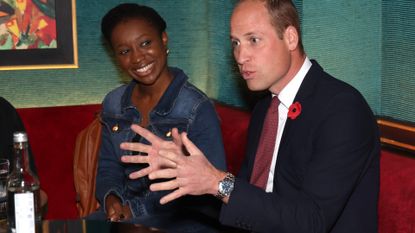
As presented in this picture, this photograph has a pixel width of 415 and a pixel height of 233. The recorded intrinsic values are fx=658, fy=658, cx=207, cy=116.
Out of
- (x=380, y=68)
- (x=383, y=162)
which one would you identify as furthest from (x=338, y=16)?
(x=383, y=162)

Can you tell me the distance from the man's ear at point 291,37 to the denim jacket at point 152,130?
81 centimetres

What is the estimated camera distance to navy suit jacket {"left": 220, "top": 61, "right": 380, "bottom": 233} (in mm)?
1828

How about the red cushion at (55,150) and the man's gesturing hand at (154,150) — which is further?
the red cushion at (55,150)

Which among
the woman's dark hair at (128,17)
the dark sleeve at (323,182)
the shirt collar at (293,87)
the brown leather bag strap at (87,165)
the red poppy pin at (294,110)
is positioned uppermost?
the woman's dark hair at (128,17)

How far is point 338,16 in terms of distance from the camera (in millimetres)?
3000

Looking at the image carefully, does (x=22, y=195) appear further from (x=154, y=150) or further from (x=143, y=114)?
(x=143, y=114)

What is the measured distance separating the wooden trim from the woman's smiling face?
3.43ft

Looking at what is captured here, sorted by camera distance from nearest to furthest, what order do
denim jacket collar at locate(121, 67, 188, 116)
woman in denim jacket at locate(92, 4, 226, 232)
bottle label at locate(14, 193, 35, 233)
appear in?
bottle label at locate(14, 193, 35, 233) < woman in denim jacket at locate(92, 4, 226, 232) < denim jacket collar at locate(121, 67, 188, 116)

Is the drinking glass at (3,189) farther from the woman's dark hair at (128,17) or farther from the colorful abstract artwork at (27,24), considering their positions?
the colorful abstract artwork at (27,24)

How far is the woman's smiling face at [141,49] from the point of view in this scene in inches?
119

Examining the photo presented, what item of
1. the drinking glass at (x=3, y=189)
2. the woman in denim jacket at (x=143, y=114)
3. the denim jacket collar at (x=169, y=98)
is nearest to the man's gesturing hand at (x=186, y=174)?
the drinking glass at (x=3, y=189)

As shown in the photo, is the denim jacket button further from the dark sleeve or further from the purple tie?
the dark sleeve

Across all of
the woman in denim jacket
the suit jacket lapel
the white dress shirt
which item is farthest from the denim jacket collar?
the suit jacket lapel

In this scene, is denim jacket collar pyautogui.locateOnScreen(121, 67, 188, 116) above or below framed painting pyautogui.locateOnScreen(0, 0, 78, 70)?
below
